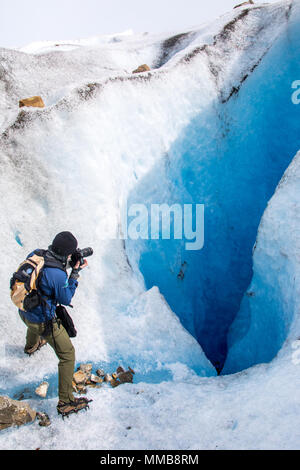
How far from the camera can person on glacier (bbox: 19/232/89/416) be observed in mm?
3934

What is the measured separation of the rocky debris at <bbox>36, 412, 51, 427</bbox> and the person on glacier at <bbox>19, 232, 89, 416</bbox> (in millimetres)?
160

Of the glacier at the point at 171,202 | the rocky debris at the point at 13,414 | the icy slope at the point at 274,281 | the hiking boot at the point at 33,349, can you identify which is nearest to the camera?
the rocky debris at the point at 13,414

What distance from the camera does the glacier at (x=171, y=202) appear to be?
3.98 metres

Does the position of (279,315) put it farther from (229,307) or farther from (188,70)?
(188,70)

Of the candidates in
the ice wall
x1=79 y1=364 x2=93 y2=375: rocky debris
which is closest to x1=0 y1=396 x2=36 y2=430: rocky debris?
x1=79 y1=364 x2=93 y2=375: rocky debris

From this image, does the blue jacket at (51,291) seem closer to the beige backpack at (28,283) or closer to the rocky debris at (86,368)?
the beige backpack at (28,283)

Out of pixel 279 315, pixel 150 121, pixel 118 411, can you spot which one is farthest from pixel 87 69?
pixel 118 411

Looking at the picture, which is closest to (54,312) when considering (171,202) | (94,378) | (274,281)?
(94,378)

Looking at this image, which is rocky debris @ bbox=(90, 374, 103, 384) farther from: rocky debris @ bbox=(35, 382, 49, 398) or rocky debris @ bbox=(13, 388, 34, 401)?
rocky debris @ bbox=(13, 388, 34, 401)

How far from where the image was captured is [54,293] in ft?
13.1

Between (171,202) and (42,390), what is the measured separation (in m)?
5.39

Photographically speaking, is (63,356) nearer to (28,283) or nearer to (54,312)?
(54,312)

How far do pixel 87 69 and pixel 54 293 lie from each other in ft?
29.7

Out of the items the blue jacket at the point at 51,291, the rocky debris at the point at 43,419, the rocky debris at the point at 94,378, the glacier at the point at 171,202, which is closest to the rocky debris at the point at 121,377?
the rocky debris at the point at 94,378
